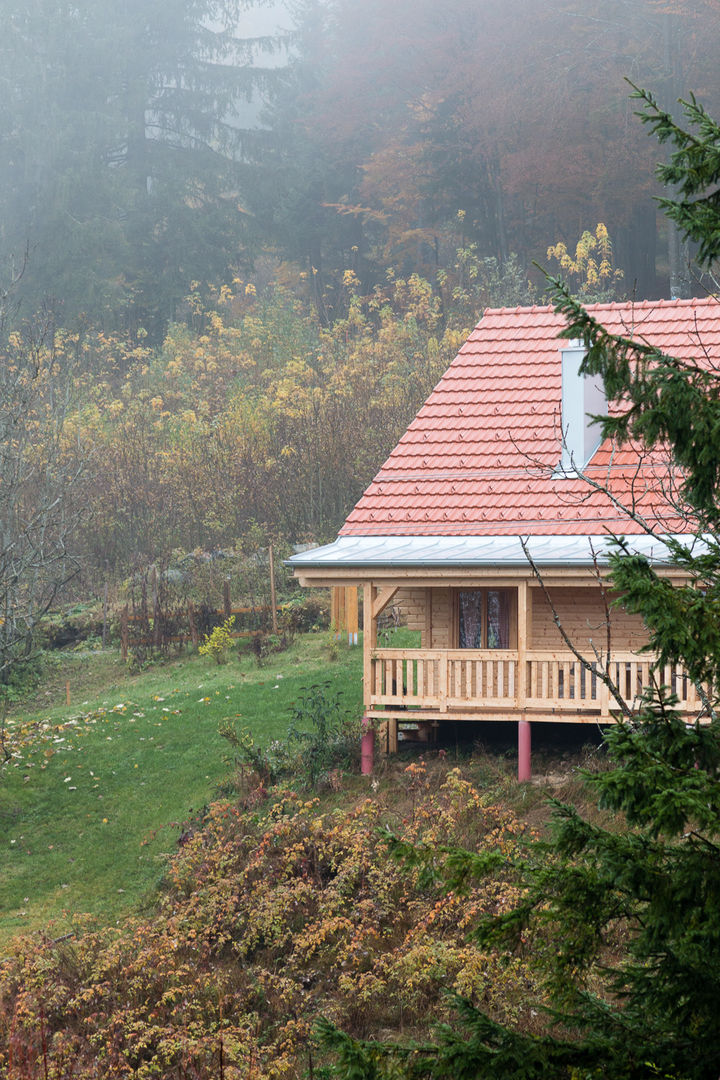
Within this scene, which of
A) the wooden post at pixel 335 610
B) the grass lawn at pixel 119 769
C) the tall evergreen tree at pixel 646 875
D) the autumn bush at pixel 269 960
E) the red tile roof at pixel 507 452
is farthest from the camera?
the wooden post at pixel 335 610

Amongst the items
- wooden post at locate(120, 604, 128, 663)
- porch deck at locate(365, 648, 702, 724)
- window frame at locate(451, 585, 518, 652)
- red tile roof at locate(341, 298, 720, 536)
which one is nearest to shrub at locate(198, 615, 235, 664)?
wooden post at locate(120, 604, 128, 663)

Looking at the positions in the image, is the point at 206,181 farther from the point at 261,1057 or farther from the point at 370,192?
the point at 261,1057

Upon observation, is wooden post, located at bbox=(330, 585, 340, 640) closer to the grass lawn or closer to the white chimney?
the grass lawn

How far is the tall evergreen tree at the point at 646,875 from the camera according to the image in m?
4.40

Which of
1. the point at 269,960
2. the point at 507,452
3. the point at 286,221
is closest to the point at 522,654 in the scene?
the point at 507,452

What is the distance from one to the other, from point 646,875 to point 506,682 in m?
10.9

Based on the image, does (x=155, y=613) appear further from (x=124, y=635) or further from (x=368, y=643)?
(x=368, y=643)

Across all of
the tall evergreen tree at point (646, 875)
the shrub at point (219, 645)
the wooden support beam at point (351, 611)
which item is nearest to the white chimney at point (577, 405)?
the wooden support beam at point (351, 611)

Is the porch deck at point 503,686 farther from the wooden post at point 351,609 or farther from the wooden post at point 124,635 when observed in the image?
the wooden post at point 124,635

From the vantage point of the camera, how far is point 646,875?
4418mm

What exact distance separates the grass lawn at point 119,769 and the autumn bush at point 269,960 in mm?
1054

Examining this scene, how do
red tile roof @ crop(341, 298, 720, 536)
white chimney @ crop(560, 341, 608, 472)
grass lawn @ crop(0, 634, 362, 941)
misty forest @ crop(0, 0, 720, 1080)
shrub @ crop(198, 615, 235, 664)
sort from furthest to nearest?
shrub @ crop(198, 615, 235, 664) < white chimney @ crop(560, 341, 608, 472) < red tile roof @ crop(341, 298, 720, 536) < grass lawn @ crop(0, 634, 362, 941) < misty forest @ crop(0, 0, 720, 1080)

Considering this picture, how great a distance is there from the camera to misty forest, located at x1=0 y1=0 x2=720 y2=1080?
4848 millimetres

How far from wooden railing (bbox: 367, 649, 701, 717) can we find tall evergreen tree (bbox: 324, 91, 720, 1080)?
Answer: 30.3 ft
